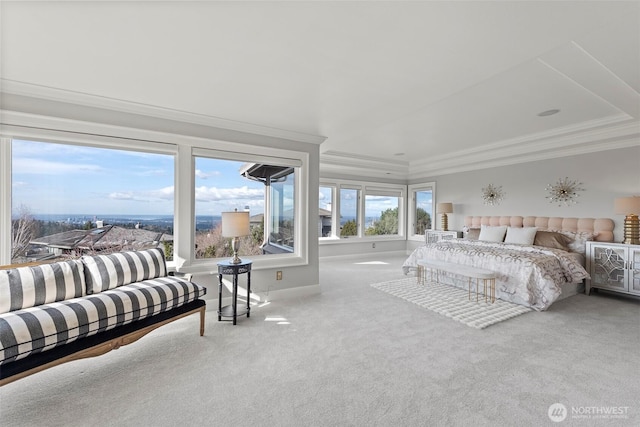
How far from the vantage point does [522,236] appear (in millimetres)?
4863

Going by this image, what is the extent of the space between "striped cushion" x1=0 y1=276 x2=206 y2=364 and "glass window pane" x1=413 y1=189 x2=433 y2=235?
666cm

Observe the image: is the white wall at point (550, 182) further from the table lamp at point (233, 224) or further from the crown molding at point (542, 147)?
the table lamp at point (233, 224)

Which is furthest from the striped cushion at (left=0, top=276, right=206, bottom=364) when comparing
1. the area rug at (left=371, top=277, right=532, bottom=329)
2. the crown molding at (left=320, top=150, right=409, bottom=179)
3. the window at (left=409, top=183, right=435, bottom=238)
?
the window at (left=409, top=183, right=435, bottom=238)

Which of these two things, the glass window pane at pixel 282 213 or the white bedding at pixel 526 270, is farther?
the glass window pane at pixel 282 213

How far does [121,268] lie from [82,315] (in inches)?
28.1

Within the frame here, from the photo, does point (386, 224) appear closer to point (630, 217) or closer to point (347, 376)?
point (630, 217)

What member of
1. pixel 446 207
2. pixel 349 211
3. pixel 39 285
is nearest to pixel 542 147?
pixel 446 207

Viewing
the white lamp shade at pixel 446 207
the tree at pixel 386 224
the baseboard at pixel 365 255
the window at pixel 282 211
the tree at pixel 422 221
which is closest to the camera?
the window at pixel 282 211

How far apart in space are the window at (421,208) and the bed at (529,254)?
Answer: 165 cm

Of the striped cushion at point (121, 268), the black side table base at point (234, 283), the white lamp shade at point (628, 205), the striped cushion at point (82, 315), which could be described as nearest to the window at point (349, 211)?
the black side table base at point (234, 283)

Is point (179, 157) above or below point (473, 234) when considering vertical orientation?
above

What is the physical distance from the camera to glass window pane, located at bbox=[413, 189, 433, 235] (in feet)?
25.1

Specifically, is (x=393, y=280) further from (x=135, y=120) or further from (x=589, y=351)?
(x=135, y=120)

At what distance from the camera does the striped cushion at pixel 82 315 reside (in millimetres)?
1643
